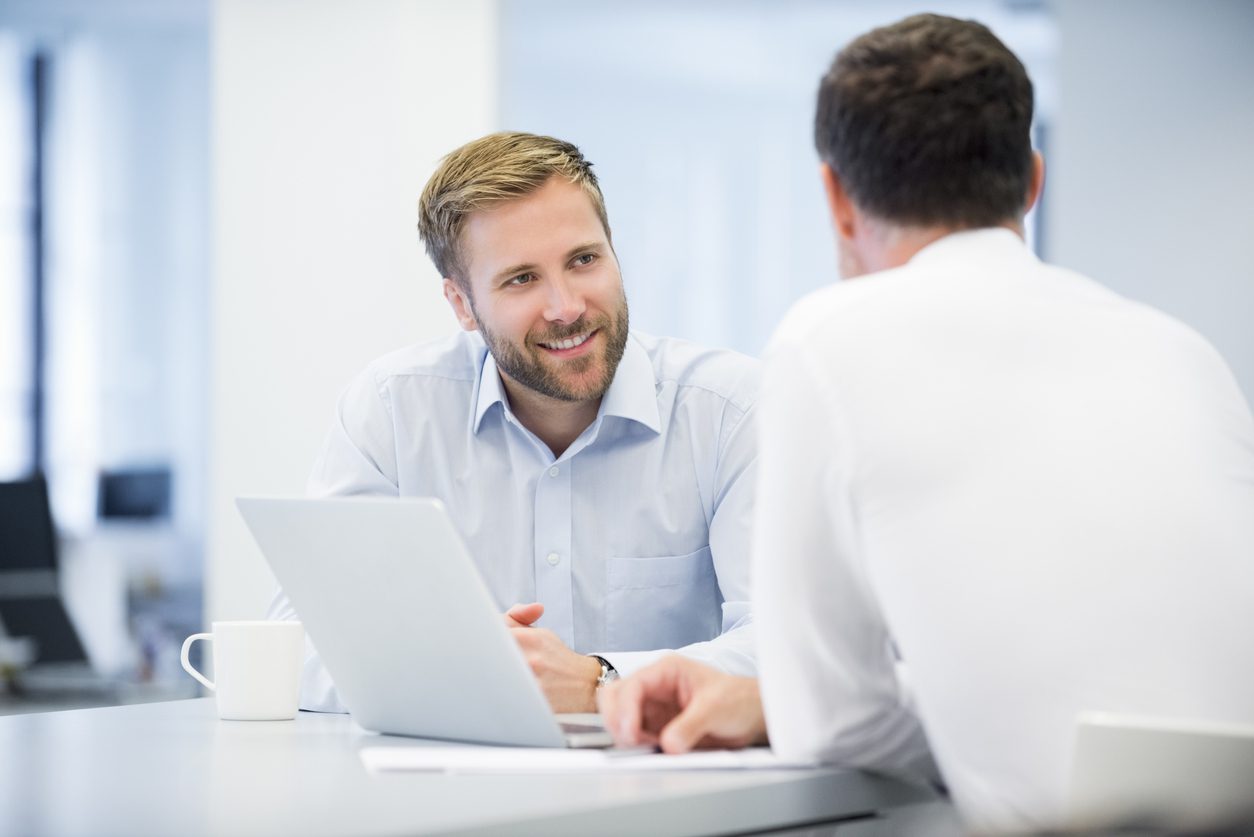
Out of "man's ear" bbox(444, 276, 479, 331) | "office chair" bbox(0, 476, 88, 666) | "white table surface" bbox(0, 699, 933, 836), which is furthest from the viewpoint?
"office chair" bbox(0, 476, 88, 666)

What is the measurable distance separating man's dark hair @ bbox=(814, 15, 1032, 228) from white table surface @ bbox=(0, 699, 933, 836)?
1.67 ft

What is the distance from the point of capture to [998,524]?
112cm

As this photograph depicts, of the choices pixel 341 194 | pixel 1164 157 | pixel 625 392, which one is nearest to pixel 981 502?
pixel 625 392

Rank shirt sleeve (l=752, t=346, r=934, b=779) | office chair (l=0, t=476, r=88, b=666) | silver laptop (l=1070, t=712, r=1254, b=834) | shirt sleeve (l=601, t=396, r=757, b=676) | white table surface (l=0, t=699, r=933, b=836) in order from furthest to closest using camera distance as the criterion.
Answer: office chair (l=0, t=476, r=88, b=666) < shirt sleeve (l=601, t=396, r=757, b=676) < shirt sleeve (l=752, t=346, r=934, b=779) < white table surface (l=0, t=699, r=933, b=836) < silver laptop (l=1070, t=712, r=1254, b=834)

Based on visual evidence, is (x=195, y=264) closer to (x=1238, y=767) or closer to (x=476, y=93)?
(x=476, y=93)

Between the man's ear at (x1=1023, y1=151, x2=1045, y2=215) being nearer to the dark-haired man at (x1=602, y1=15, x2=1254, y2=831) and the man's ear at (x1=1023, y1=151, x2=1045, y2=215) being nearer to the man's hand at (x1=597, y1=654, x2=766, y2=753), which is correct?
the dark-haired man at (x1=602, y1=15, x2=1254, y2=831)

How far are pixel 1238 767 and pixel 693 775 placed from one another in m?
0.44

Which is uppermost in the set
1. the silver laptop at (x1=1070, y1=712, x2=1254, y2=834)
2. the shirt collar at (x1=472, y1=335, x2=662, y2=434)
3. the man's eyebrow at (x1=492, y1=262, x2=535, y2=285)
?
the man's eyebrow at (x1=492, y1=262, x2=535, y2=285)

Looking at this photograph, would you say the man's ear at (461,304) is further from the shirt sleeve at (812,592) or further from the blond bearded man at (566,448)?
the shirt sleeve at (812,592)

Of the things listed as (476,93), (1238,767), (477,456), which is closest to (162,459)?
(476,93)

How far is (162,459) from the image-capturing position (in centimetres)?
796

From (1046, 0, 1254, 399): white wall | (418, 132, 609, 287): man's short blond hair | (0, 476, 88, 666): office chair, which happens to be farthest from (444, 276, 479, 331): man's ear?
(0, 476, 88, 666): office chair

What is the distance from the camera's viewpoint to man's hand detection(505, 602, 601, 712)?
5.12 ft

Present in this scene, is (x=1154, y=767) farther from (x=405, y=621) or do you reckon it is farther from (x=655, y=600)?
(x=655, y=600)
